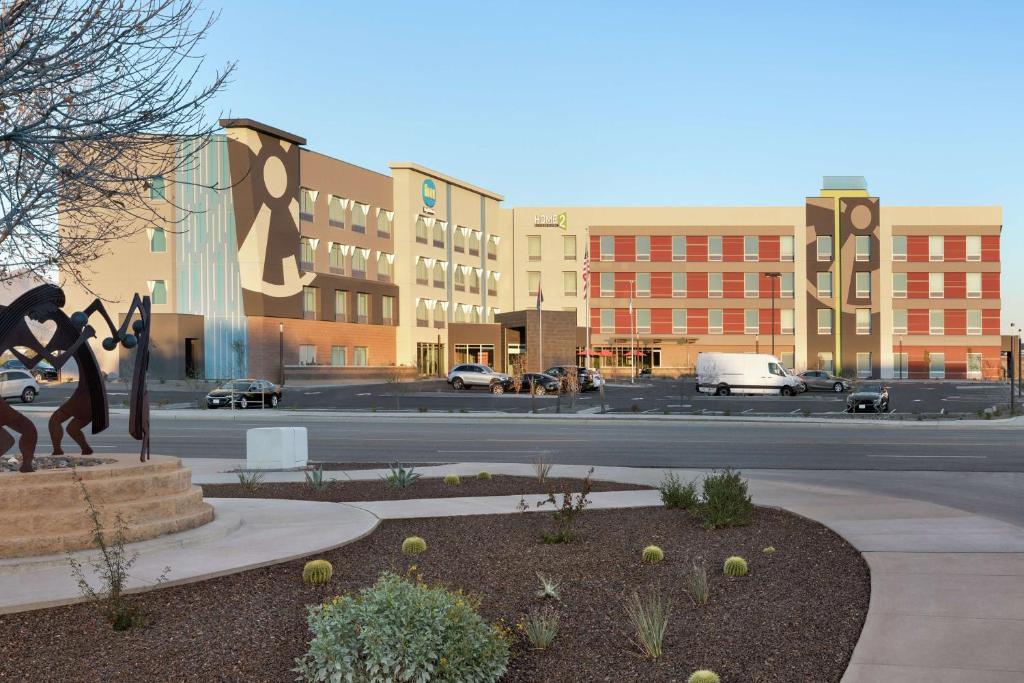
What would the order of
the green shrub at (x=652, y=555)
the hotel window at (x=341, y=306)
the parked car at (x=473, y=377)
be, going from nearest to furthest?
the green shrub at (x=652, y=555) < the parked car at (x=473, y=377) < the hotel window at (x=341, y=306)

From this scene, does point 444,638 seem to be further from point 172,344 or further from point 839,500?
point 172,344

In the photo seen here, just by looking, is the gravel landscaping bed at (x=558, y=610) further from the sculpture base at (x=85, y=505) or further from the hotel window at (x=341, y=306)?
the hotel window at (x=341, y=306)

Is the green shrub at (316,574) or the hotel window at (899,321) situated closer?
the green shrub at (316,574)

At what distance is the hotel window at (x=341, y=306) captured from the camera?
7512cm

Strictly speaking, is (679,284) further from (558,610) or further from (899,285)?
(558,610)

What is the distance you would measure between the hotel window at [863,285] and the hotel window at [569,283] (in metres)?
27.5

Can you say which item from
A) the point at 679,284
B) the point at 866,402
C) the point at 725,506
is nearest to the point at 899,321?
the point at 679,284

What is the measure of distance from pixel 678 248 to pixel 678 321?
7.24 m

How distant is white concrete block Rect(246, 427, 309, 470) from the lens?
17.4 meters

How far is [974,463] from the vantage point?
62.2 ft

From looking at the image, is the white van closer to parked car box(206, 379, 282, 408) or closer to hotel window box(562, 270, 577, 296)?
parked car box(206, 379, 282, 408)

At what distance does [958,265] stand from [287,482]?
91472 millimetres

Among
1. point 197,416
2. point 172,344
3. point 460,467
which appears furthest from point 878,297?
point 460,467

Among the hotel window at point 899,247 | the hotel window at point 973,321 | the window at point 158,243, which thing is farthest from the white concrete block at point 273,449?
the hotel window at point 973,321
